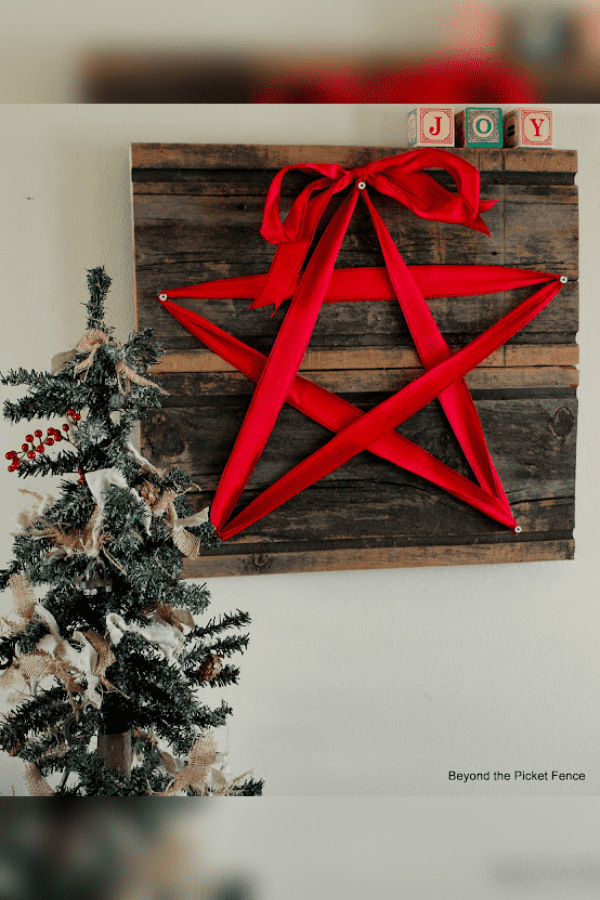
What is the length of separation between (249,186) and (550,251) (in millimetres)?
533

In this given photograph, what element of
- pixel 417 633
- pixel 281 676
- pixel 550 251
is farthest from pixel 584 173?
pixel 281 676

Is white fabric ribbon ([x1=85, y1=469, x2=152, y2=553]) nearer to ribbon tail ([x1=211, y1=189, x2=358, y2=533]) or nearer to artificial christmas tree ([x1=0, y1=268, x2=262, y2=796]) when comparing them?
artificial christmas tree ([x1=0, y1=268, x2=262, y2=796])

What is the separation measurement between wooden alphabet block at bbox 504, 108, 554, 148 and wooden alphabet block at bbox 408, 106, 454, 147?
115 mm

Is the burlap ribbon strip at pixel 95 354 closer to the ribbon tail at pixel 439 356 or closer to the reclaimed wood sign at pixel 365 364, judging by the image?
the reclaimed wood sign at pixel 365 364

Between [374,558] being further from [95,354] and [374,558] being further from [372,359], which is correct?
[95,354]

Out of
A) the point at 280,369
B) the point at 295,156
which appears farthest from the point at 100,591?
the point at 295,156

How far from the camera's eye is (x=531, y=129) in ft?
4.18

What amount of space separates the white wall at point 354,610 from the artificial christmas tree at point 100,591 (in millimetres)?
563

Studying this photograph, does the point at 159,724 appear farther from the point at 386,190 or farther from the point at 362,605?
the point at 386,190

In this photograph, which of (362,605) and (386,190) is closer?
(386,190)

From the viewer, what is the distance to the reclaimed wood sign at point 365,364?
1.23 m

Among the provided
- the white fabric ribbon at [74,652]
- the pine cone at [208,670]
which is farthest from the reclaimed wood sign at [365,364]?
the white fabric ribbon at [74,652]

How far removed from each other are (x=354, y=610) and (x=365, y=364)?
0.44 meters

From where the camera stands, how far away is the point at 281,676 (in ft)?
4.38
